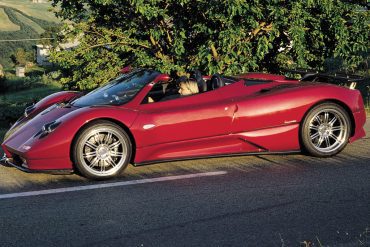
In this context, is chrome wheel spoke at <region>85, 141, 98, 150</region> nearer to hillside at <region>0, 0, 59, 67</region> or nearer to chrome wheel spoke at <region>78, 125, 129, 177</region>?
chrome wheel spoke at <region>78, 125, 129, 177</region>

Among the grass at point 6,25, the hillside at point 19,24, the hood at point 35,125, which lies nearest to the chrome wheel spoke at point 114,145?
the hood at point 35,125

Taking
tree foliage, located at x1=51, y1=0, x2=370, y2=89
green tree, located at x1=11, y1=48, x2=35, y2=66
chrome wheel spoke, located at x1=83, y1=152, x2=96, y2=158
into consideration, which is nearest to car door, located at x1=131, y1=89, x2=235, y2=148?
chrome wheel spoke, located at x1=83, y1=152, x2=96, y2=158

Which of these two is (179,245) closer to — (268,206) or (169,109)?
(268,206)

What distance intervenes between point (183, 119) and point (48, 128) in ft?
4.86

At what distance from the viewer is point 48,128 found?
20.1 feet

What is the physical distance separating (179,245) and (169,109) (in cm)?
266

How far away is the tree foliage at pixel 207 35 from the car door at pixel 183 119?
11.0ft

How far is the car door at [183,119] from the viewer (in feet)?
20.8

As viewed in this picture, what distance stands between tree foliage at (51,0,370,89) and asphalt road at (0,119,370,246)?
159 inches

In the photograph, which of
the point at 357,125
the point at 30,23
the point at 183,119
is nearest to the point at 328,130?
the point at 357,125

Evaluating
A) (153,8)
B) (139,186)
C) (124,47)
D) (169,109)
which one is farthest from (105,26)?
(139,186)

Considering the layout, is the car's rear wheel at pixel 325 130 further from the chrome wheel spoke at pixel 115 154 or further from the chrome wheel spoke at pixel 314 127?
the chrome wheel spoke at pixel 115 154

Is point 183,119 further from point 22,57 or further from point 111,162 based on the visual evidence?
point 22,57

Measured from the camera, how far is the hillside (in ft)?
502
